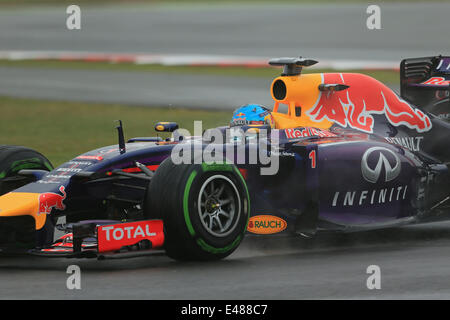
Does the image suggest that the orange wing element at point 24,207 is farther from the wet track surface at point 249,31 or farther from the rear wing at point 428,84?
the wet track surface at point 249,31

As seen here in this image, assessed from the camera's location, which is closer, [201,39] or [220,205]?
[220,205]

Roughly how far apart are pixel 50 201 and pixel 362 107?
3.30 metres

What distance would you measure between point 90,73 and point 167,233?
22.7m

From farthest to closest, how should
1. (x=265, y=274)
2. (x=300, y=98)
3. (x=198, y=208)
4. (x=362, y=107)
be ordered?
(x=362, y=107)
(x=300, y=98)
(x=198, y=208)
(x=265, y=274)

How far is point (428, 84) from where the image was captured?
10.7 m

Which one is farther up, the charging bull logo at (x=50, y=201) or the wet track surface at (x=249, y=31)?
the wet track surface at (x=249, y=31)

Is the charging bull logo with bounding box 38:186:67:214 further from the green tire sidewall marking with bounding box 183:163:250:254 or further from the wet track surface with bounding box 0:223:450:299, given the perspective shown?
the green tire sidewall marking with bounding box 183:163:250:254

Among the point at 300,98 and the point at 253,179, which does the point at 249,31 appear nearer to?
the point at 300,98

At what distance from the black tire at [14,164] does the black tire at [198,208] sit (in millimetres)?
1880

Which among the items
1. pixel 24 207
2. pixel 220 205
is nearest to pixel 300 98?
pixel 220 205

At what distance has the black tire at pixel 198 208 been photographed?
7.75 metres

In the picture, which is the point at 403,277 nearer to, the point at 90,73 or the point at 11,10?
the point at 90,73

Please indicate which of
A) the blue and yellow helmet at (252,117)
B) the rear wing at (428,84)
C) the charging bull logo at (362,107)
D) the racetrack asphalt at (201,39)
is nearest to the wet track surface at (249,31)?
the racetrack asphalt at (201,39)

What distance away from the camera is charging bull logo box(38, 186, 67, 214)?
8023 millimetres
